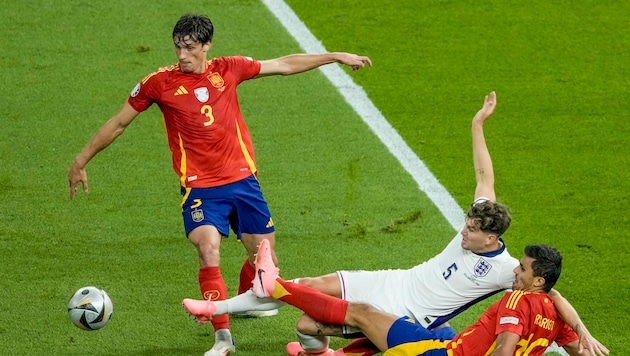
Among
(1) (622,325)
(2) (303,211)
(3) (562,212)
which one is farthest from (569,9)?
(1) (622,325)

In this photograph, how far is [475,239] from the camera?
258 inches

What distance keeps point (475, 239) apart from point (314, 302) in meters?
0.96

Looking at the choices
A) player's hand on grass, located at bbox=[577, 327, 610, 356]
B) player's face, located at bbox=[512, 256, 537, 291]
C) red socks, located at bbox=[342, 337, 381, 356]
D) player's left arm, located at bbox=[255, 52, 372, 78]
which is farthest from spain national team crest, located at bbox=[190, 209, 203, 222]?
player's hand on grass, located at bbox=[577, 327, 610, 356]

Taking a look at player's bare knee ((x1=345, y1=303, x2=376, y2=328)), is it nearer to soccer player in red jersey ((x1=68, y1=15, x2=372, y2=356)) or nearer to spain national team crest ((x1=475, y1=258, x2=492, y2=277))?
spain national team crest ((x1=475, y1=258, x2=492, y2=277))

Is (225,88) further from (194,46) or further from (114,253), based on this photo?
(114,253)

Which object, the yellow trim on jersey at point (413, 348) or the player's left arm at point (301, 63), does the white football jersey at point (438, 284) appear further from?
the player's left arm at point (301, 63)

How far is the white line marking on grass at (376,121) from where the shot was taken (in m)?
8.83

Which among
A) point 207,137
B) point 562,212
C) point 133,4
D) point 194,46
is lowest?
point 562,212

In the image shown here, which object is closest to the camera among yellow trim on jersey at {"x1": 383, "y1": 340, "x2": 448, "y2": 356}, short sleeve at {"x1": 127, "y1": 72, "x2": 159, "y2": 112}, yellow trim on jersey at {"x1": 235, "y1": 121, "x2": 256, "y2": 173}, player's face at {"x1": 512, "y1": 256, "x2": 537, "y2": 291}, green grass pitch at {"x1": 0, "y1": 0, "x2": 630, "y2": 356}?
player's face at {"x1": 512, "y1": 256, "x2": 537, "y2": 291}

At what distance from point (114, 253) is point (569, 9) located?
5.67 metres

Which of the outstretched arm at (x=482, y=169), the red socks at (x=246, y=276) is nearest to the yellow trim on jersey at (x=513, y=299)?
the outstretched arm at (x=482, y=169)

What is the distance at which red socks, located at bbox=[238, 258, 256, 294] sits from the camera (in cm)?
750

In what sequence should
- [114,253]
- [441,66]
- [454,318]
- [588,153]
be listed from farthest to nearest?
1. [441,66]
2. [588,153]
3. [114,253]
4. [454,318]

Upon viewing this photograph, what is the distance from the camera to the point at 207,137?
23.7 feet
